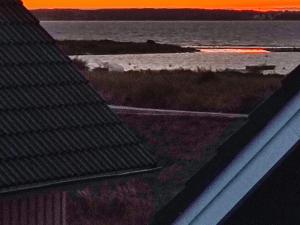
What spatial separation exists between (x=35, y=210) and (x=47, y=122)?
2.24 feet

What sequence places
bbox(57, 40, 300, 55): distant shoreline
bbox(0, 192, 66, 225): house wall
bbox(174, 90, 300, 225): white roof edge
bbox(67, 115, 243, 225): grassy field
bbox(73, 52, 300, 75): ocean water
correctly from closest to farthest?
bbox(174, 90, 300, 225): white roof edge → bbox(0, 192, 66, 225): house wall → bbox(67, 115, 243, 225): grassy field → bbox(73, 52, 300, 75): ocean water → bbox(57, 40, 300, 55): distant shoreline

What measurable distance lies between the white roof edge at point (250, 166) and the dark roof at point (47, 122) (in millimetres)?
3288

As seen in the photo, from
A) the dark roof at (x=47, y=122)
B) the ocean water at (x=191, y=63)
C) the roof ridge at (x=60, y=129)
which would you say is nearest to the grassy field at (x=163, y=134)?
the dark roof at (x=47, y=122)

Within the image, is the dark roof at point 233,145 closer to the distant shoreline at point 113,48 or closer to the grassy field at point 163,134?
the grassy field at point 163,134

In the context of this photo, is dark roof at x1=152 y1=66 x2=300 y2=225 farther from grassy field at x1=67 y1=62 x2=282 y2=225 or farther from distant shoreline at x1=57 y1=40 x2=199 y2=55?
distant shoreline at x1=57 y1=40 x2=199 y2=55

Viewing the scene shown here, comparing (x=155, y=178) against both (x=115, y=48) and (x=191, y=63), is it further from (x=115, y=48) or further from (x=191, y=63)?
(x=115, y=48)

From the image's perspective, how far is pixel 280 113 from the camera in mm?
2465

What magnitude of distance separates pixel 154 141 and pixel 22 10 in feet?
61.8

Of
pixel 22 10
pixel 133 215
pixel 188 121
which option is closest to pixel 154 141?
pixel 188 121

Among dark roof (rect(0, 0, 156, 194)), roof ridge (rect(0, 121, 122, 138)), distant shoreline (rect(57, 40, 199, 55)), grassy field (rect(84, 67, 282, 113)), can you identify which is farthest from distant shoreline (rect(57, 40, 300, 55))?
roof ridge (rect(0, 121, 122, 138))

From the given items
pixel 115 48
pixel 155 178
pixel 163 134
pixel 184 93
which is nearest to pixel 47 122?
pixel 155 178

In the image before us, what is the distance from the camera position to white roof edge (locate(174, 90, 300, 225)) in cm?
244

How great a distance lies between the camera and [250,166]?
8.00 feet

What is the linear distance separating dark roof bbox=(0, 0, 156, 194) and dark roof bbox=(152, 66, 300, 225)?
10.5 ft
